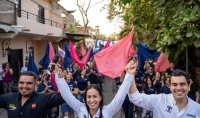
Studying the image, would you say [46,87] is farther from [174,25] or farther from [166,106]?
[166,106]

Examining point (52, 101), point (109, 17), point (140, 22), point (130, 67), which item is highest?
point (109, 17)

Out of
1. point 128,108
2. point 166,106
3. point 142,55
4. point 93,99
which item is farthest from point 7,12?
point 166,106

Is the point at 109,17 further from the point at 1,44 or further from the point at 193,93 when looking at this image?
the point at 193,93

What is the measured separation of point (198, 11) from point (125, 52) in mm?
2613

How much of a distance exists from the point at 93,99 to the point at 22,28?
34.1 feet

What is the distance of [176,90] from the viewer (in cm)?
295

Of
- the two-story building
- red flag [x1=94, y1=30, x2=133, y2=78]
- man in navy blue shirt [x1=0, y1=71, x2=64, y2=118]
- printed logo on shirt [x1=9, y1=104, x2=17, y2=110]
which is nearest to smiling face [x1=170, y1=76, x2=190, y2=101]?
man in navy blue shirt [x1=0, y1=71, x2=64, y2=118]

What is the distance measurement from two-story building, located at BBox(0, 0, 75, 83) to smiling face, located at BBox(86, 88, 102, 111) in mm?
7773

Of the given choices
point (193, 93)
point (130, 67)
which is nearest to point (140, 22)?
point (193, 93)

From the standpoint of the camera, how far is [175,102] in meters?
3.03

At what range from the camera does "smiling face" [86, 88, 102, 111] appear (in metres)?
3.06

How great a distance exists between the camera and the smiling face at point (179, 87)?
116 inches

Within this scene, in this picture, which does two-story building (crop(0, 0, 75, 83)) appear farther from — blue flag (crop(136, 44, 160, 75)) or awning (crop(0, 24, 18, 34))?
blue flag (crop(136, 44, 160, 75))

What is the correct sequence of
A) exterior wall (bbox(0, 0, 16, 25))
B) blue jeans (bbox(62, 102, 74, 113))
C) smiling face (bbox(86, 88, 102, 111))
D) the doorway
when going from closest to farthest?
smiling face (bbox(86, 88, 102, 111)), blue jeans (bbox(62, 102, 74, 113)), exterior wall (bbox(0, 0, 16, 25)), the doorway
